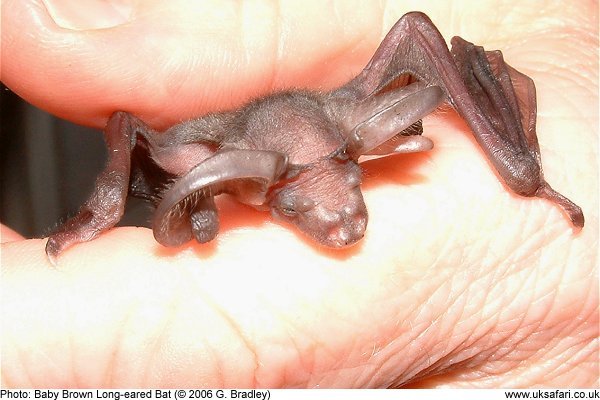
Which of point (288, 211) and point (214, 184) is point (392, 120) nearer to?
point (288, 211)

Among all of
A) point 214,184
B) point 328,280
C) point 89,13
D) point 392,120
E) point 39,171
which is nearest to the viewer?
point 214,184

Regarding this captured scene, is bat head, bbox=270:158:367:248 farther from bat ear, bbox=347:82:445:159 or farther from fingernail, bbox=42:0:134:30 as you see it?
fingernail, bbox=42:0:134:30

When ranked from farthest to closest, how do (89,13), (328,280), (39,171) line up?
1. (39,171)
2. (89,13)
3. (328,280)

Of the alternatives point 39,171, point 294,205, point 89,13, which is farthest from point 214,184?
point 39,171

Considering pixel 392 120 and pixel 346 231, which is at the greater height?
pixel 392 120

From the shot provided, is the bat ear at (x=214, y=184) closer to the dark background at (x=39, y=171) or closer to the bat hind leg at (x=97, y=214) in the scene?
the bat hind leg at (x=97, y=214)

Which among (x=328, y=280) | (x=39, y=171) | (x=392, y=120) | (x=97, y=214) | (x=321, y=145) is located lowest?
(x=39, y=171)
